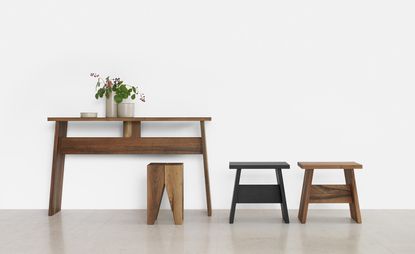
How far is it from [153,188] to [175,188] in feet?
0.58

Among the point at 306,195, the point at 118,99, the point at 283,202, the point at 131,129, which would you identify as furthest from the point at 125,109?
the point at 306,195

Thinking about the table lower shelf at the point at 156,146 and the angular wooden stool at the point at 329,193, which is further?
the table lower shelf at the point at 156,146

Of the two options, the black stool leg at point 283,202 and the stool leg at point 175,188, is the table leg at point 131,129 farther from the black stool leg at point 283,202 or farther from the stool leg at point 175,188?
the black stool leg at point 283,202

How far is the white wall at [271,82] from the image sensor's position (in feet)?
14.1

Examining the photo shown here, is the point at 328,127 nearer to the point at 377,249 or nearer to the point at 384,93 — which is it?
the point at 384,93

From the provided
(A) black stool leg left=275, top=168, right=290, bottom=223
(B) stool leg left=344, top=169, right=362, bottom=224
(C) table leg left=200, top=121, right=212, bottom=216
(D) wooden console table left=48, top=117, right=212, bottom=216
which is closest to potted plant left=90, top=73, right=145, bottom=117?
(D) wooden console table left=48, top=117, right=212, bottom=216

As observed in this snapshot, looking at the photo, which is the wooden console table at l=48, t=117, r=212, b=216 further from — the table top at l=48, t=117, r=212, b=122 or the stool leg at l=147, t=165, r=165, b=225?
the stool leg at l=147, t=165, r=165, b=225

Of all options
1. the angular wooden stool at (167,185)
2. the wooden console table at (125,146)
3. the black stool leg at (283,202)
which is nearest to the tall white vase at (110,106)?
the wooden console table at (125,146)

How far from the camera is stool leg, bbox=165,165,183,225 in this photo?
3.69 metres

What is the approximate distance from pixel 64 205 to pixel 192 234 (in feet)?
5.06

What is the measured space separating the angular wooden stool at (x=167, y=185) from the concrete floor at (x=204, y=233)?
11 cm

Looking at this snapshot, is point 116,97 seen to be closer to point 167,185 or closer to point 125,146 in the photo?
point 125,146

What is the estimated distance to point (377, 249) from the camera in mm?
2988

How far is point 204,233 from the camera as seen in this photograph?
11.2 feet
